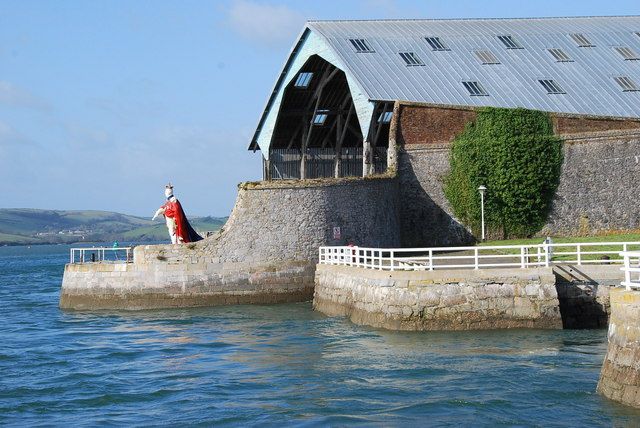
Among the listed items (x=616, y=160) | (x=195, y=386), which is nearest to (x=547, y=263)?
(x=195, y=386)

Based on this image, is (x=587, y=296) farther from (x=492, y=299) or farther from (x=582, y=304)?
(x=492, y=299)

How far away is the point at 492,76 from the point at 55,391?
1295 inches

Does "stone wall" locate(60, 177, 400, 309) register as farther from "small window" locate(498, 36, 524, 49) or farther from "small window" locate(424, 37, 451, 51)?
"small window" locate(498, 36, 524, 49)

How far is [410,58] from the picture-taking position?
51.6 m

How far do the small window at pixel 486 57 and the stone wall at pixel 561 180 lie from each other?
579cm

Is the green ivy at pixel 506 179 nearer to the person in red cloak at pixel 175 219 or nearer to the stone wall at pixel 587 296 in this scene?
the person in red cloak at pixel 175 219

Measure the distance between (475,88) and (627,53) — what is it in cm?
1055

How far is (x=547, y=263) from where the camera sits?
96.4 ft

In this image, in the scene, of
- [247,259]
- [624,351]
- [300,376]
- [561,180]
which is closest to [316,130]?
[561,180]

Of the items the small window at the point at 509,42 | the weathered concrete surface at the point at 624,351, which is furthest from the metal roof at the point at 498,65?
the weathered concrete surface at the point at 624,351

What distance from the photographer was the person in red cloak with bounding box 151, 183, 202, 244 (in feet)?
137

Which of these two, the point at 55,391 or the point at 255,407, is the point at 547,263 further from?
the point at 55,391

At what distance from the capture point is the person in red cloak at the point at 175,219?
41.8 m

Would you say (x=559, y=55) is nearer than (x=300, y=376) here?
No
